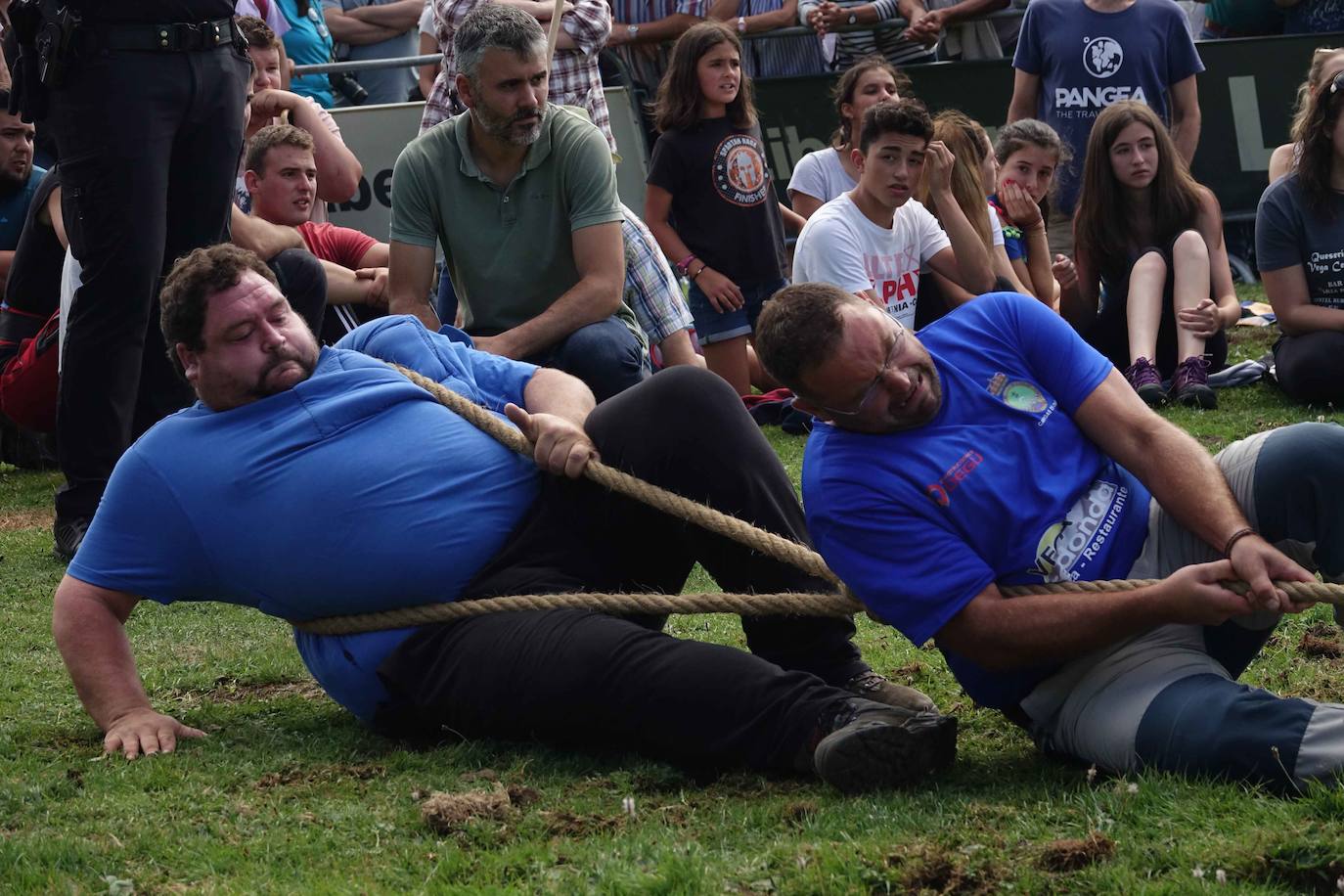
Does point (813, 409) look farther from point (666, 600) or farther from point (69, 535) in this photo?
point (69, 535)

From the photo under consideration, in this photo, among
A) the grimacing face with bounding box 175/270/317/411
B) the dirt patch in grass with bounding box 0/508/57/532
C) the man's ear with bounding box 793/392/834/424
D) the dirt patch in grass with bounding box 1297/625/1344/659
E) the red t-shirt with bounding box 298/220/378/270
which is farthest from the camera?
the red t-shirt with bounding box 298/220/378/270

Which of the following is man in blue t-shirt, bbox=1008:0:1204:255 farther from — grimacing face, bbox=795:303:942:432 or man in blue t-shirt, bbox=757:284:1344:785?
grimacing face, bbox=795:303:942:432

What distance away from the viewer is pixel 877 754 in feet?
10.6

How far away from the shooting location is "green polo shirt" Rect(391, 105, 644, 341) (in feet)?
18.2

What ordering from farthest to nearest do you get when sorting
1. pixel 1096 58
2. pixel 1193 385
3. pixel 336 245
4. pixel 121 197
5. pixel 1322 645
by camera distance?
pixel 1096 58 → pixel 336 245 → pixel 1193 385 → pixel 121 197 → pixel 1322 645

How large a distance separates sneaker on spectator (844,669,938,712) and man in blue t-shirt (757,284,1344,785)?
0.68ft

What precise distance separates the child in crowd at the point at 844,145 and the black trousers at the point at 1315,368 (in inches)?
83.2

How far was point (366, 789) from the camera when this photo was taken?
136 inches

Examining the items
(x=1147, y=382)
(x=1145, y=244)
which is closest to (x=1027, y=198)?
(x=1145, y=244)

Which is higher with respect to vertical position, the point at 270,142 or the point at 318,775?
the point at 270,142

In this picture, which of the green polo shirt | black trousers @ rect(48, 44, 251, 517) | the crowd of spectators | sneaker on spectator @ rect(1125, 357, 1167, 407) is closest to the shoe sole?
the crowd of spectators

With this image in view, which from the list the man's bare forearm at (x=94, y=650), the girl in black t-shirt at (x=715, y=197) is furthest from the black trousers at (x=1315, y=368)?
the man's bare forearm at (x=94, y=650)

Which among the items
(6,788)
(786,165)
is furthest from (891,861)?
(786,165)

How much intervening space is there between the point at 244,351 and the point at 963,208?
14.3 feet
